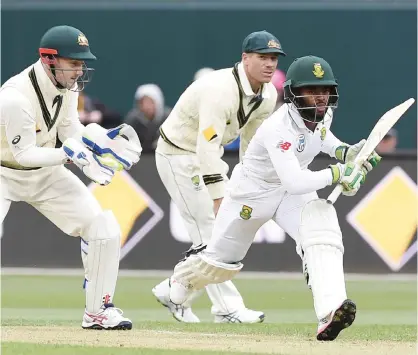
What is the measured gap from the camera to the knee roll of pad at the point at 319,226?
308 inches

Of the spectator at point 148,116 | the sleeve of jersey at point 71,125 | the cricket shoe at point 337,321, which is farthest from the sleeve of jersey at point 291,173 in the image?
the spectator at point 148,116

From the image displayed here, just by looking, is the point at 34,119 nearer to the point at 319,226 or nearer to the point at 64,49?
the point at 64,49

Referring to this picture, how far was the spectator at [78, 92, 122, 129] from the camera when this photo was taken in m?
15.1

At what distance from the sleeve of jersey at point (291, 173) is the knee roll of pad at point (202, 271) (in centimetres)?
95

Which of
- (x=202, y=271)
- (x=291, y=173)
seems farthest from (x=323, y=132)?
(x=202, y=271)

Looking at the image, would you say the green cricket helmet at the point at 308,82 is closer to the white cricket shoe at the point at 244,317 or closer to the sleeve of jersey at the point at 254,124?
the sleeve of jersey at the point at 254,124

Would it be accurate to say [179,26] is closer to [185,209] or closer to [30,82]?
[185,209]

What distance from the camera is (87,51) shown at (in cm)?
848

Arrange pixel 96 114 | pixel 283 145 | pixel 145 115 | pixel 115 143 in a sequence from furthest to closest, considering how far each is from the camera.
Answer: pixel 96 114, pixel 145 115, pixel 115 143, pixel 283 145

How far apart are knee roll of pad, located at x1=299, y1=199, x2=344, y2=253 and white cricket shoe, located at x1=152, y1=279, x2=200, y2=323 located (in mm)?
2010

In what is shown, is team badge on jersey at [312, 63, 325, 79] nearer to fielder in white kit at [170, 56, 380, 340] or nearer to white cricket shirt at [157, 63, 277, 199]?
fielder in white kit at [170, 56, 380, 340]

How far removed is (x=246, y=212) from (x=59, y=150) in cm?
123

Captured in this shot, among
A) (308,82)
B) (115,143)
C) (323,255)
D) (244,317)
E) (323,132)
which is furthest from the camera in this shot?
(244,317)

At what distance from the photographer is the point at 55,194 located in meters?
8.63
